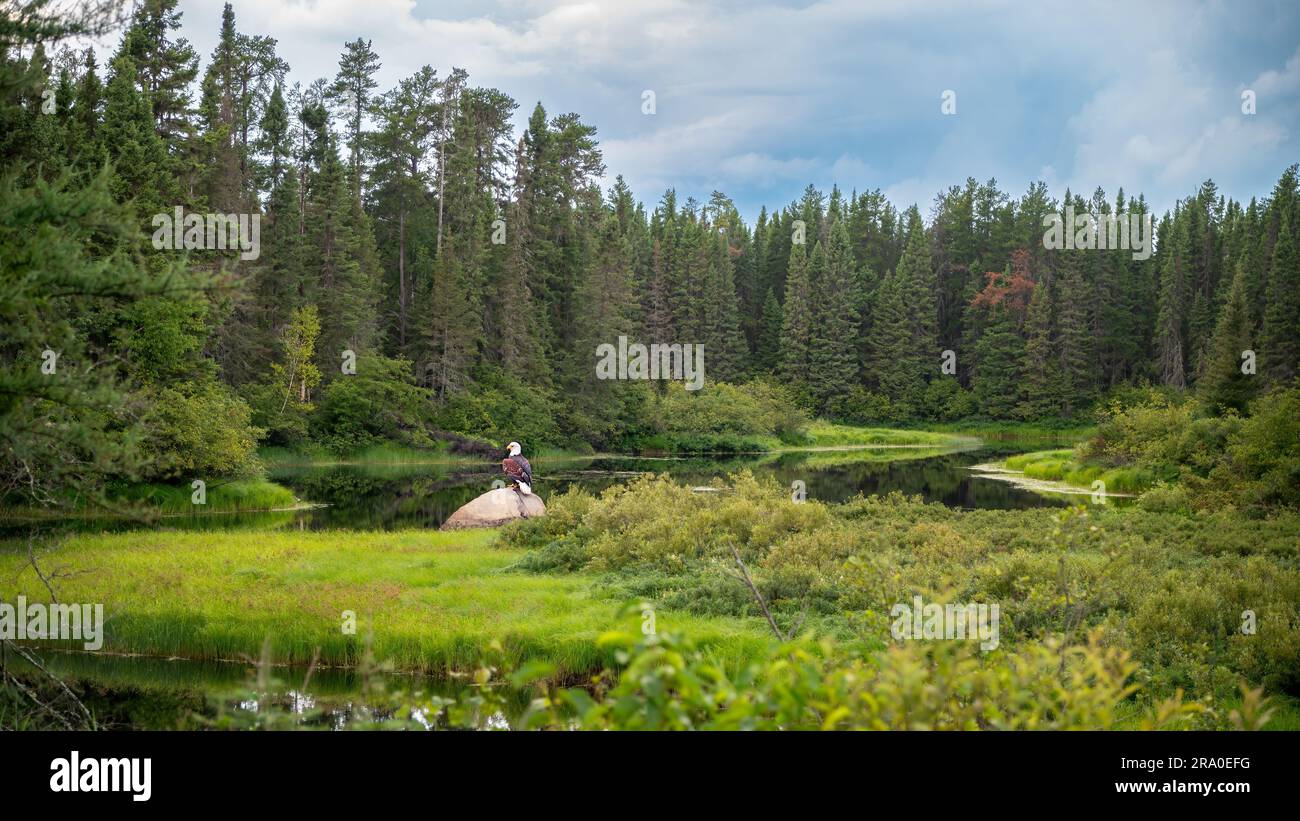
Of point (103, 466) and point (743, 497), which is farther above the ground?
point (103, 466)

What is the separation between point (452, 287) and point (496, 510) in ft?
103

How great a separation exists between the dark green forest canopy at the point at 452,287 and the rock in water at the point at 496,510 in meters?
7.59

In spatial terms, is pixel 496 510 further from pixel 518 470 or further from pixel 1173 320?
pixel 1173 320

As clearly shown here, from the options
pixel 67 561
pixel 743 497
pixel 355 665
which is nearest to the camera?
pixel 355 665

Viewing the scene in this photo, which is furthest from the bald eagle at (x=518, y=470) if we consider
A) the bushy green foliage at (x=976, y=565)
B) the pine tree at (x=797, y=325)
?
the pine tree at (x=797, y=325)

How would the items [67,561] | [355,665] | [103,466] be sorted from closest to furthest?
[103,466]
[355,665]
[67,561]

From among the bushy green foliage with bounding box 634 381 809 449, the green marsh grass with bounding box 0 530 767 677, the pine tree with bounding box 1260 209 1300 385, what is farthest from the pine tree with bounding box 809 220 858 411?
the green marsh grass with bounding box 0 530 767 677

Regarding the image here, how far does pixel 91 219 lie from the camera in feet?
24.3

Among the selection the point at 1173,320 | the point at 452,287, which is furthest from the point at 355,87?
the point at 1173,320
